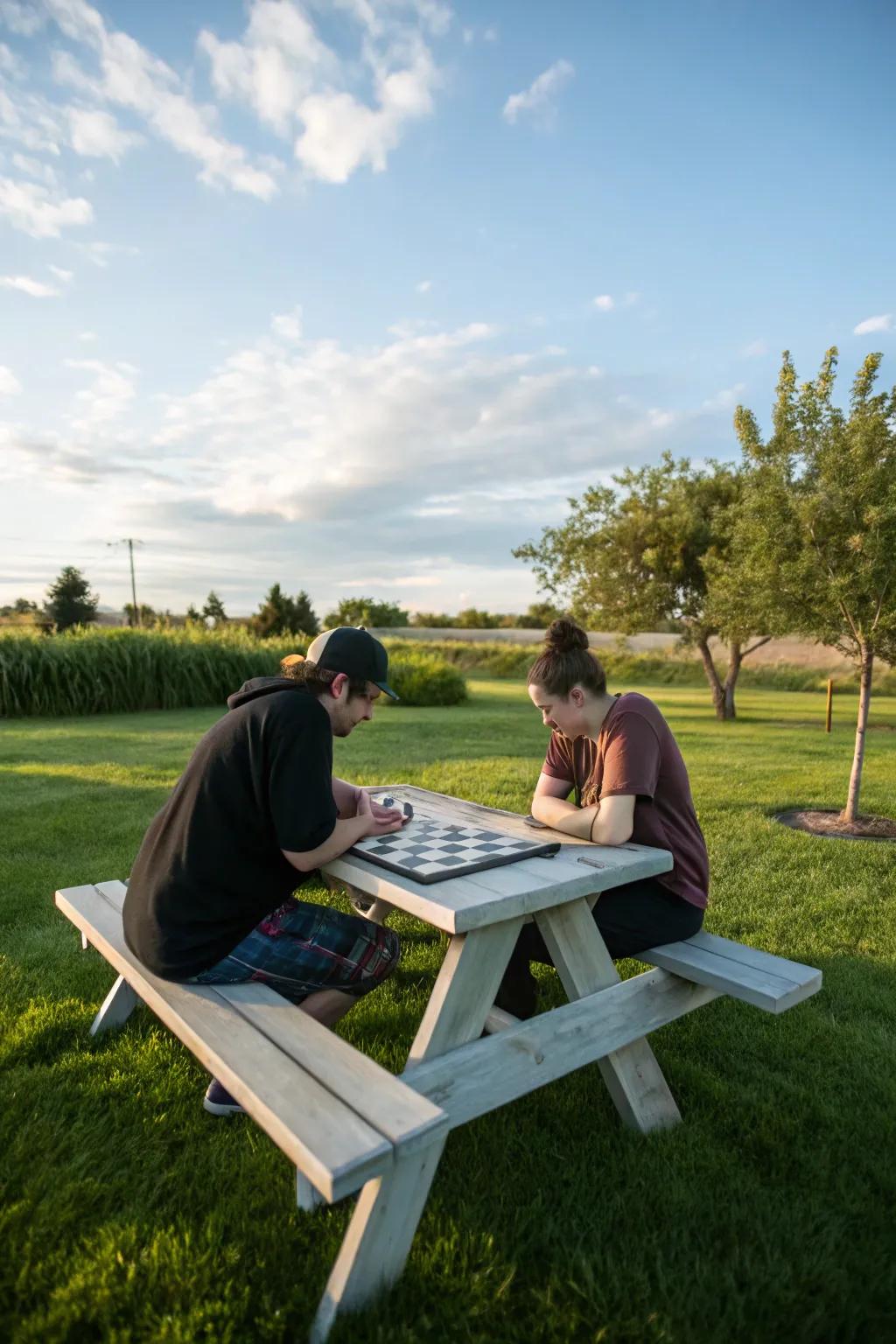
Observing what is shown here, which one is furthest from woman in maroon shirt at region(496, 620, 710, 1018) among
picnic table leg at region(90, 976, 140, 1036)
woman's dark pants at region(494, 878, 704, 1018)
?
picnic table leg at region(90, 976, 140, 1036)

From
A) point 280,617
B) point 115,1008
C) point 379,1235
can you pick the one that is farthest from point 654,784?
point 280,617

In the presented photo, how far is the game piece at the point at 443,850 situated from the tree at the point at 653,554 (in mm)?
13017

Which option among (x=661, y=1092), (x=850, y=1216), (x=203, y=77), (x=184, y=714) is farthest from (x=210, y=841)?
(x=184, y=714)

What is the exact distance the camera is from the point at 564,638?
8.84 ft

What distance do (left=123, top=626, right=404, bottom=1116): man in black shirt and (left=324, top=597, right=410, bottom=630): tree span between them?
32.5m

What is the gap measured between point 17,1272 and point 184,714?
45.3ft

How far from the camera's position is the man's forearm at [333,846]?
86.0 inches

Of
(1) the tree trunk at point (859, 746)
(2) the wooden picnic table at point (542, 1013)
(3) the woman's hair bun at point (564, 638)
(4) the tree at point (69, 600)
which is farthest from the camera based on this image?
(4) the tree at point (69, 600)

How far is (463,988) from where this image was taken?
2.05m

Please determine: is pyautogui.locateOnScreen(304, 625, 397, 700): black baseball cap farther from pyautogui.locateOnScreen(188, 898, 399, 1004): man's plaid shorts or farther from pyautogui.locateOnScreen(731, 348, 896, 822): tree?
pyautogui.locateOnScreen(731, 348, 896, 822): tree

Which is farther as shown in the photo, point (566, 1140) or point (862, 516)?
point (862, 516)

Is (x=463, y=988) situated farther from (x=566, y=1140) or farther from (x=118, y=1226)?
(x=118, y=1226)

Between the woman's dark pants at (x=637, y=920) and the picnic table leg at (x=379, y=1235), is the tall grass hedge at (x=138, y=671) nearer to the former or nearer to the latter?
the woman's dark pants at (x=637, y=920)

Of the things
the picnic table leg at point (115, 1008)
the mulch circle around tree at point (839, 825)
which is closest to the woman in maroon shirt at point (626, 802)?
the picnic table leg at point (115, 1008)
